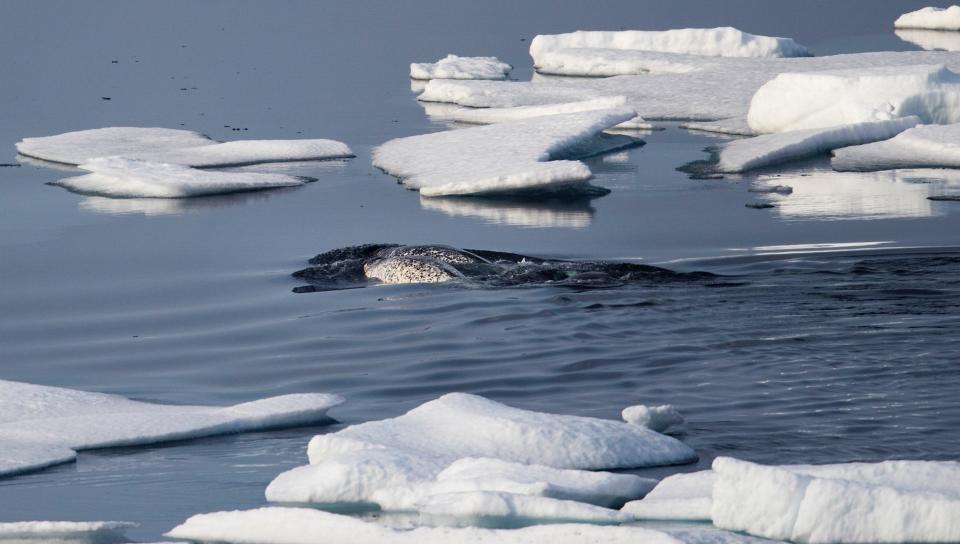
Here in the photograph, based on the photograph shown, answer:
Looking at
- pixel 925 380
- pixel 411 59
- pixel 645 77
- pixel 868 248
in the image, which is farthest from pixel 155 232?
pixel 411 59

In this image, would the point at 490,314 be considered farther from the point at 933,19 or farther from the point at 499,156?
the point at 933,19

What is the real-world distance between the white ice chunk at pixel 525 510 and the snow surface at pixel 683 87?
13.1m

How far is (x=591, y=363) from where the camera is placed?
758cm

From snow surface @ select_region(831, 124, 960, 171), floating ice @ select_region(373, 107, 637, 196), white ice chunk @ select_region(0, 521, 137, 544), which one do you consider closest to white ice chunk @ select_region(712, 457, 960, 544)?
white ice chunk @ select_region(0, 521, 137, 544)

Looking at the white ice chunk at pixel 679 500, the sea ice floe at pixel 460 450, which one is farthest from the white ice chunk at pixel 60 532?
the white ice chunk at pixel 679 500

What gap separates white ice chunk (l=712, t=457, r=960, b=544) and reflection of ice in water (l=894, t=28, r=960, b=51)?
20149 millimetres

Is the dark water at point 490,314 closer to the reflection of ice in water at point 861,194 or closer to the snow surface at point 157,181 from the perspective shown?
the reflection of ice in water at point 861,194

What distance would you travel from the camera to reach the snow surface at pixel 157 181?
45.1 feet

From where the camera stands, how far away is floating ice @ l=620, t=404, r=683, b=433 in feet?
20.2

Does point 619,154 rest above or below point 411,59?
below

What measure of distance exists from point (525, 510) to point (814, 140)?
10.5 metres

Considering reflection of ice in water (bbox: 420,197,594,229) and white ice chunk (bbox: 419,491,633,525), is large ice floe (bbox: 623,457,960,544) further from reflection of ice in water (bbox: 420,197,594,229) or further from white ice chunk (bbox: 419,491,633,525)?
reflection of ice in water (bbox: 420,197,594,229)

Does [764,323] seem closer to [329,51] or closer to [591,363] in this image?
[591,363]

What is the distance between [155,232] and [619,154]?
16.7 feet
